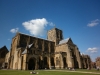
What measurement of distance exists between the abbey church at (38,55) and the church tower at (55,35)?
2122 millimetres

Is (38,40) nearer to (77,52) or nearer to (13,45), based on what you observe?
(13,45)

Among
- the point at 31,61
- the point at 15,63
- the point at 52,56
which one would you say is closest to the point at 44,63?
the point at 52,56

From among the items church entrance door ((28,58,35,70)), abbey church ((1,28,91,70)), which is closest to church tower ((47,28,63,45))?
abbey church ((1,28,91,70))

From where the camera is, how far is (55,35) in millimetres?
63969

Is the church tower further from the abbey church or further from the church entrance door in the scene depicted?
the church entrance door

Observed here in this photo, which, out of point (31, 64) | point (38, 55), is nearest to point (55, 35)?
point (38, 55)

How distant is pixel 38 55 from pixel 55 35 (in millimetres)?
28058

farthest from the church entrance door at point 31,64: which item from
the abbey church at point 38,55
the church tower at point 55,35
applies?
the church tower at point 55,35

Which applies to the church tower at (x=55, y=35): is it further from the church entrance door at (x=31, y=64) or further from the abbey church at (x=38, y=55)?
the church entrance door at (x=31, y=64)

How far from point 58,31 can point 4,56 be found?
37661 millimetres

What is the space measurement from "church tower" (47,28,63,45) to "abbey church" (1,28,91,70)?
2122 millimetres

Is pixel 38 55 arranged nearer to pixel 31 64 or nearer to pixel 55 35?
pixel 31 64

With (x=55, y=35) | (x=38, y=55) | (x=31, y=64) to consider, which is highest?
(x=55, y=35)

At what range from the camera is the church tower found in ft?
206
